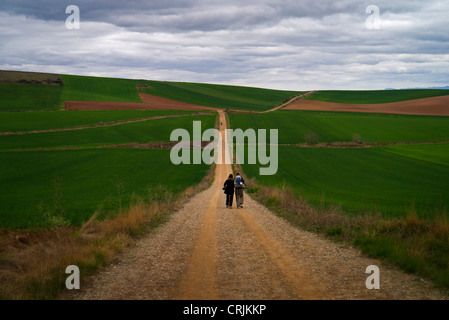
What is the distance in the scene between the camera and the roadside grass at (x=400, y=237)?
8.54 meters

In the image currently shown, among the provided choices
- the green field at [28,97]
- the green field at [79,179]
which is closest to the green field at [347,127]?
the green field at [79,179]

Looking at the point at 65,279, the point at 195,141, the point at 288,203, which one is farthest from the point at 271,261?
the point at 195,141

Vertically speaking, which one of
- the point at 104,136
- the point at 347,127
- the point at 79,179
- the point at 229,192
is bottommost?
the point at 79,179

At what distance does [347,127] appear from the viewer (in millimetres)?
84312

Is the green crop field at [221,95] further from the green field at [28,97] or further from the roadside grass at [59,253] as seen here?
the roadside grass at [59,253]

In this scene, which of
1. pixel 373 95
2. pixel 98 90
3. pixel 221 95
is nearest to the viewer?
pixel 98 90

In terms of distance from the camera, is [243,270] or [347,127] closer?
[243,270]

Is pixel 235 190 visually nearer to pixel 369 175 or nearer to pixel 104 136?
pixel 369 175

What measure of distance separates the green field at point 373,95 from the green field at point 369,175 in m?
81.8

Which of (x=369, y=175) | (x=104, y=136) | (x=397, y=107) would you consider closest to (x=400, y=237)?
(x=369, y=175)

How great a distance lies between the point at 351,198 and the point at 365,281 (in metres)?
21.9

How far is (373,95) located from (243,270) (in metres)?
161
